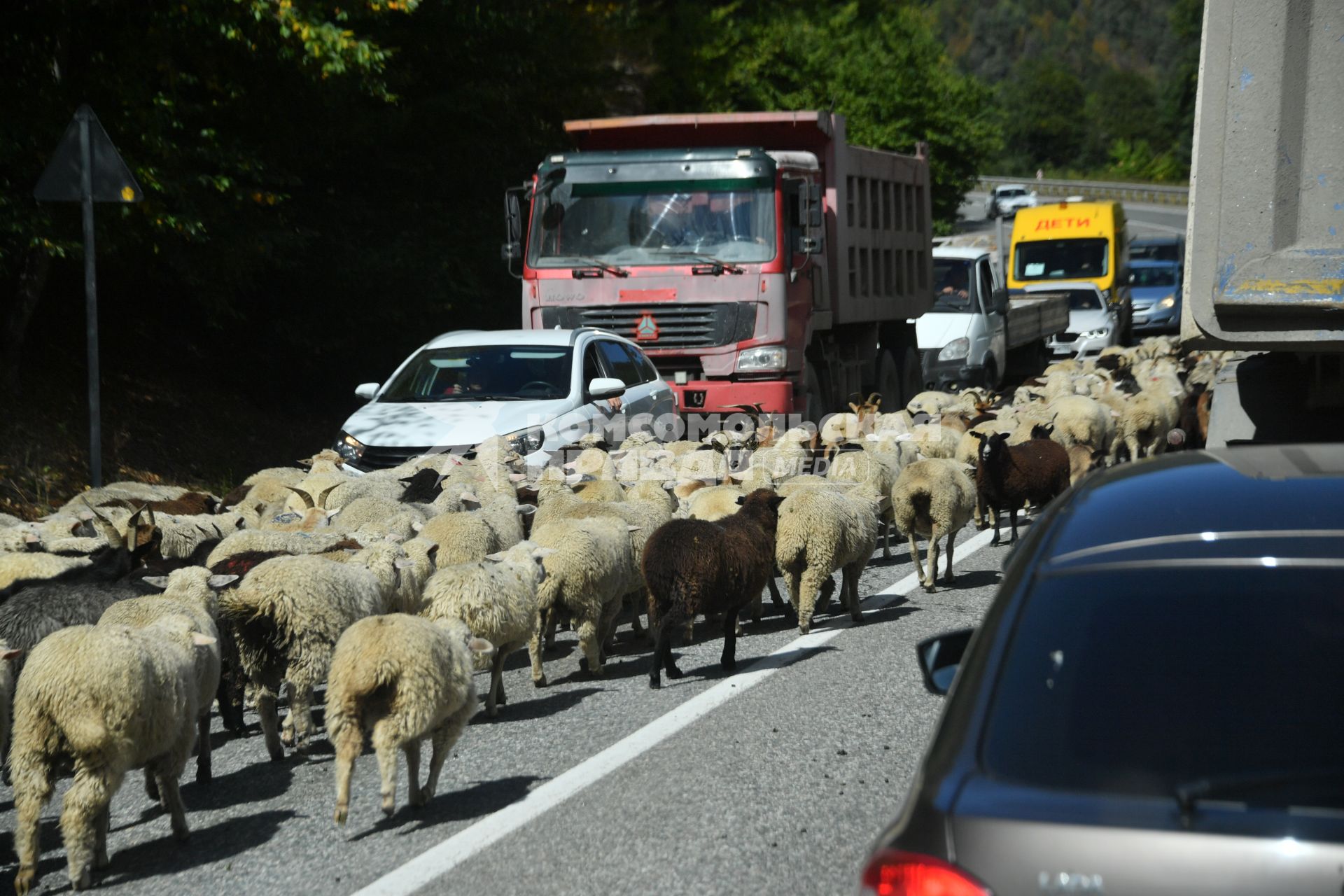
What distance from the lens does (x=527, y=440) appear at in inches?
466

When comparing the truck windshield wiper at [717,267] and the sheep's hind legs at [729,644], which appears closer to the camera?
the sheep's hind legs at [729,644]

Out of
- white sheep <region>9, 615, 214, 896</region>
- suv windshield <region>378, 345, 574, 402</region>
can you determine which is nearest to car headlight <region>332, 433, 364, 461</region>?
suv windshield <region>378, 345, 574, 402</region>

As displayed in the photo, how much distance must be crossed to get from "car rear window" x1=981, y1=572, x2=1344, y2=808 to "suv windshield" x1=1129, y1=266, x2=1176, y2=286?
3715 centimetres

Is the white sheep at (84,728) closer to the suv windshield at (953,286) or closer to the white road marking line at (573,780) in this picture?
the white road marking line at (573,780)

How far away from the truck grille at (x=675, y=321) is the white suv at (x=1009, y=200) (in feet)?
183

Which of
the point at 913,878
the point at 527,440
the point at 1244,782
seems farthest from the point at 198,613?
the point at 527,440

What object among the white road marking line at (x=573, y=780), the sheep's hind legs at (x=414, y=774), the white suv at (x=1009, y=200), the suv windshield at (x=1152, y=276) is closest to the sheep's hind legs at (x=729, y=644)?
the white road marking line at (x=573, y=780)

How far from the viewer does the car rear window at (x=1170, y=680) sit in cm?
264

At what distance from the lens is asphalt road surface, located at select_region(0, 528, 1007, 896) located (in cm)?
477

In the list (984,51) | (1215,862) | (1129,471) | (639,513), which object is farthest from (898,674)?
(984,51)

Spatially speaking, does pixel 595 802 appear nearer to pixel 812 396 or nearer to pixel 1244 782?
pixel 1244 782

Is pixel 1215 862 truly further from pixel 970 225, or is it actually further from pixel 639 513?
pixel 970 225

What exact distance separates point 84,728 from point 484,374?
26.6ft

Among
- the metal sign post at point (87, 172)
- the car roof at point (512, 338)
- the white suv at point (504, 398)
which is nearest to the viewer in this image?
the metal sign post at point (87, 172)
